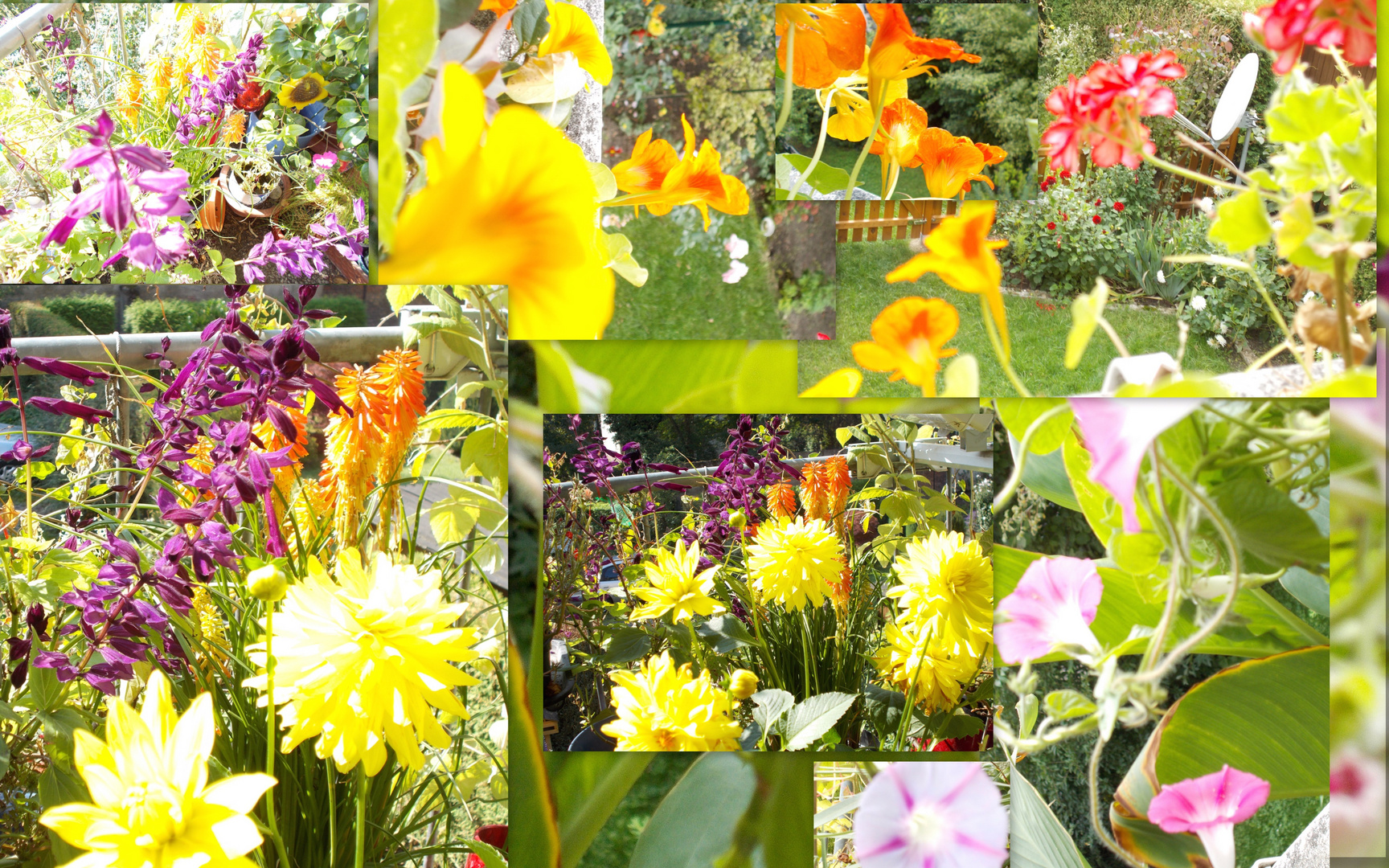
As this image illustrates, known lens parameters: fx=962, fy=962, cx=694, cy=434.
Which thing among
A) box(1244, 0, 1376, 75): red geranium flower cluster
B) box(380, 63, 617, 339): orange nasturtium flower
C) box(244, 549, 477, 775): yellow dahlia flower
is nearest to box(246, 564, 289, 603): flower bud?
box(244, 549, 477, 775): yellow dahlia flower

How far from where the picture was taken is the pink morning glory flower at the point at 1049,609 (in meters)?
1.07

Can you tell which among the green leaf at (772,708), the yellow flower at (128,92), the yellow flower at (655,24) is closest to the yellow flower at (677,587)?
the green leaf at (772,708)

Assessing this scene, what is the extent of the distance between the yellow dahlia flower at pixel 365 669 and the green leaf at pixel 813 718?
390 millimetres

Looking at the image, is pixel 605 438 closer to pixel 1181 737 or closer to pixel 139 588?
pixel 139 588

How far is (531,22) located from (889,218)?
0.46m

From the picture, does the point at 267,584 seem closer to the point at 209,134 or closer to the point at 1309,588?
the point at 209,134

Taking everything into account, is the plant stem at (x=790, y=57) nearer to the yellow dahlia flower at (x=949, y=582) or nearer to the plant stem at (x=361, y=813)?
the yellow dahlia flower at (x=949, y=582)

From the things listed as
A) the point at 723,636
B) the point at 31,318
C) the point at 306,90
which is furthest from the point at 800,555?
the point at 31,318

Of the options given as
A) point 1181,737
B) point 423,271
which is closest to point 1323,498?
point 1181,737

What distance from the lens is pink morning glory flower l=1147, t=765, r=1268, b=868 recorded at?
107 centimetres

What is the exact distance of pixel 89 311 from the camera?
1.12m

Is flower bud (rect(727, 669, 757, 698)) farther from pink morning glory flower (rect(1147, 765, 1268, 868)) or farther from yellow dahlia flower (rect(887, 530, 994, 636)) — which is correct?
pink morning glory flower (rect(1147, 765, 1268, 868))

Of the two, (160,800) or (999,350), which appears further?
(999,350)

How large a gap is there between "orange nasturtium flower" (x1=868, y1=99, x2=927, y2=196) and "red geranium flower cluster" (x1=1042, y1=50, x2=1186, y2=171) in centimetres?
14
